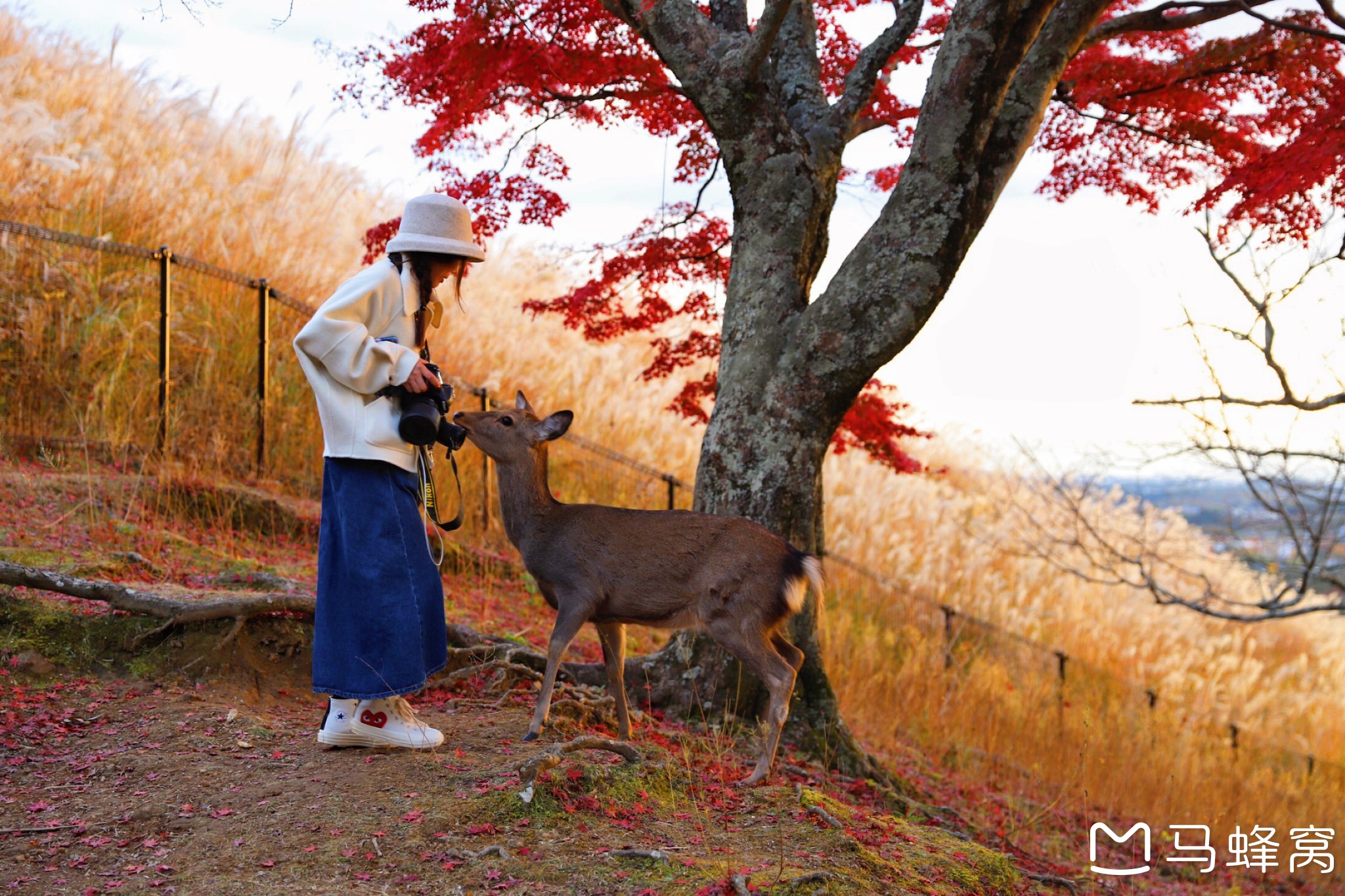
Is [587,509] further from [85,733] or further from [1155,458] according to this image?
[1155,458]

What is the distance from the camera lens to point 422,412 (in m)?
4.09

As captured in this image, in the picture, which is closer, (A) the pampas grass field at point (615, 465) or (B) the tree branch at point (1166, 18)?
(B) the tree branch at point (1166, 18)

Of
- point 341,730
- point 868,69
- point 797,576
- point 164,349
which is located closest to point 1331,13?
point 868,69

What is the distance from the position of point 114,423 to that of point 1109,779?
26.2 ft

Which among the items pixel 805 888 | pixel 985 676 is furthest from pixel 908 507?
pixel 805 888

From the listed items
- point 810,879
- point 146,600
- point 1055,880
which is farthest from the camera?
point 146,600

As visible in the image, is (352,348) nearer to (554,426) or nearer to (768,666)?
(554,426)

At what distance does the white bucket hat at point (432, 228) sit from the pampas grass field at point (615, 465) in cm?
403

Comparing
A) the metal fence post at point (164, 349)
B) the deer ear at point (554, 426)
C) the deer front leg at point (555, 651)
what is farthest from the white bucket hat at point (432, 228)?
the metal fence post at point (164, 349)

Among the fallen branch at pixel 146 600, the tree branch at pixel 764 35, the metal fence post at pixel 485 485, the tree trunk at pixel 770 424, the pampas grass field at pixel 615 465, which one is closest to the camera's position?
the fallen branch at pixel 146 600

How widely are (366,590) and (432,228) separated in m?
1.39

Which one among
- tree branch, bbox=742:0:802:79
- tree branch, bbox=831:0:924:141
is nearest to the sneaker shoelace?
tree branch, bbox=742:0:802:79

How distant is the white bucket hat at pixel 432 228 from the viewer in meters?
4.15

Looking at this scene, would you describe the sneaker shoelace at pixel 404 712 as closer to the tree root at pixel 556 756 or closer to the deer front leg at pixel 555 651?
the deer front leg at pixel 555 651
